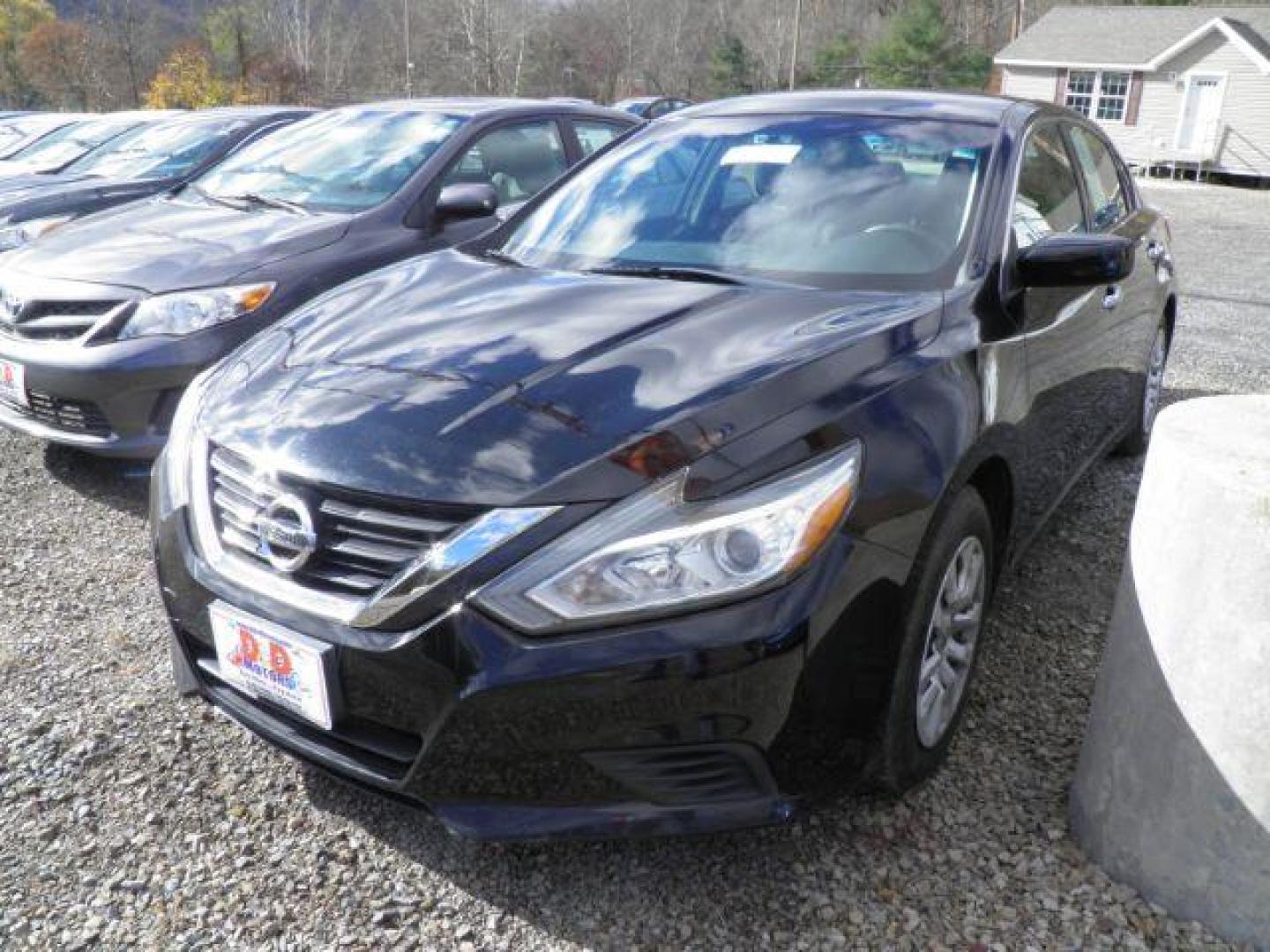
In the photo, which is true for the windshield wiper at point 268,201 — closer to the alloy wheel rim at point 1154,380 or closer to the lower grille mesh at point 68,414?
the lower grille mesh at point 68,414

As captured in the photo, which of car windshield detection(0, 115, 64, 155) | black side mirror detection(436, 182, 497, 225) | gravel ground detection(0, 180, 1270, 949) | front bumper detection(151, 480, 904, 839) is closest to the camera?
front bumper detection(151, 480, 904, 839)

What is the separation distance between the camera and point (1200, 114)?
26.5m

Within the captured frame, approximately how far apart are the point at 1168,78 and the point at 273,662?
3114 centimetres

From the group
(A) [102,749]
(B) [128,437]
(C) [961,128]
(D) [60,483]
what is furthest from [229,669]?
(D) [60,483]

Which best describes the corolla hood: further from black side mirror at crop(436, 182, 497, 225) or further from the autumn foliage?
the autumn foliage

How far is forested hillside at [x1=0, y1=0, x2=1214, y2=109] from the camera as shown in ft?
133

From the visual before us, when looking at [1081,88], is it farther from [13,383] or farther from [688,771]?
[688,771]

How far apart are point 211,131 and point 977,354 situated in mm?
7806

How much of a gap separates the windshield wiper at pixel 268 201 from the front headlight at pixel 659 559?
3.44 m

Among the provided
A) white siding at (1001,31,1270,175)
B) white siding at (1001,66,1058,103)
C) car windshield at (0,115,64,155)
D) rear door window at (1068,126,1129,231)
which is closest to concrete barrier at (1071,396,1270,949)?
rear door window at (1068,126,1129,231)

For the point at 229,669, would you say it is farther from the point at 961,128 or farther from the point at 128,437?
the point at 961,128

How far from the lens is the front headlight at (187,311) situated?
12.6ft

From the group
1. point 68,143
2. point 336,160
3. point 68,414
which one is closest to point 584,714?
point 68,414

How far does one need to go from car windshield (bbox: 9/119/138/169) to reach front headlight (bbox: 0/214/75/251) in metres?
2.83
